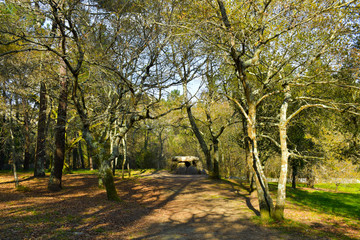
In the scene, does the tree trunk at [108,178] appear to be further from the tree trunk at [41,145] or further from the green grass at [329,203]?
the green grass at [329,203]

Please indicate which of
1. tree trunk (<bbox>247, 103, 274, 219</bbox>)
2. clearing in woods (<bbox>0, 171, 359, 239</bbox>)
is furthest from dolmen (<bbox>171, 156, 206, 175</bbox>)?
tree trunk (<bbox>247, 103, 274, 219</bbox>)

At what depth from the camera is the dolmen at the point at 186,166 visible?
25188 mm

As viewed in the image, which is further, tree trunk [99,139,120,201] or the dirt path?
tree trunk [99,139,120,201]

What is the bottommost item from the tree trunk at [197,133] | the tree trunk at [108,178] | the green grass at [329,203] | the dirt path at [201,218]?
the green grass at [329,203]

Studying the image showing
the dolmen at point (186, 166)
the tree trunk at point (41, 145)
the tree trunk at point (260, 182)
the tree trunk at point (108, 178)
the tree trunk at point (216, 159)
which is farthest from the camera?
the dolmen at point (186, 166)

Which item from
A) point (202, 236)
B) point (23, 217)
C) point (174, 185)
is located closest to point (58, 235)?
point (23, 217)

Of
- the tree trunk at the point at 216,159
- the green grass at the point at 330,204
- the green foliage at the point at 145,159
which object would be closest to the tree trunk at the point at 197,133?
the tree trunk at the point at 216,159

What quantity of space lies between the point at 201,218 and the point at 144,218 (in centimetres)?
215

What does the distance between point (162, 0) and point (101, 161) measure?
7.38 m

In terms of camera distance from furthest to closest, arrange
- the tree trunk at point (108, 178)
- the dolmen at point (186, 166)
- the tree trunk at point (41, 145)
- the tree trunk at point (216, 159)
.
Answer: the dolmen at point (186, 166) → the tree trunk at point (216, 159) → the tree trunk at point (41, 145) → the tree trunk at point (108, 178)

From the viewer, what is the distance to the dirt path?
6.86m

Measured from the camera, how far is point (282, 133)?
26.8 feet

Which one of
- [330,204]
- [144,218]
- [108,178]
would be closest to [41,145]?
[108,178]

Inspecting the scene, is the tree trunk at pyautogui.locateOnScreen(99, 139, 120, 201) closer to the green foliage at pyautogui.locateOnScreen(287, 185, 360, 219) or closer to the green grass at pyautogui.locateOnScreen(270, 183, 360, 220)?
the green grass at pyautogui.locateOnScreen(270, 183, 360, 220)
